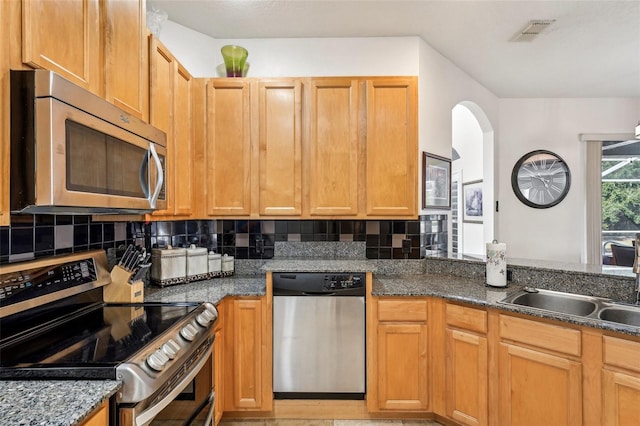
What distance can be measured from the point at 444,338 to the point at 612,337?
33.2 inches

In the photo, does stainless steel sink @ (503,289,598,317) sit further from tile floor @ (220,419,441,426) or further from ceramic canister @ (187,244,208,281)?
ceramic canister @ (187,244,208,281)

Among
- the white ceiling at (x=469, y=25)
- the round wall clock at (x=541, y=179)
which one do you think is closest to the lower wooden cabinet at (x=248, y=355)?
the white ceiling at (x=469, y=25)

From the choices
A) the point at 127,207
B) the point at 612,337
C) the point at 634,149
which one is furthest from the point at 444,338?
the point at 634,149

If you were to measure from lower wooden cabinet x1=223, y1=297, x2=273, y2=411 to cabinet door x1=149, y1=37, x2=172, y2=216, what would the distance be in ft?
2.65

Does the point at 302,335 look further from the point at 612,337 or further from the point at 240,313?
the point at 612,337

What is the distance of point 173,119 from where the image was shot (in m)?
2.10

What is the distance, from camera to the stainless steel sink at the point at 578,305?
1.73 meters

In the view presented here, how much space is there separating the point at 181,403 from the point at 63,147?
1097 mm

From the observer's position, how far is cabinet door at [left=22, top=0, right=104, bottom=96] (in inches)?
40.1

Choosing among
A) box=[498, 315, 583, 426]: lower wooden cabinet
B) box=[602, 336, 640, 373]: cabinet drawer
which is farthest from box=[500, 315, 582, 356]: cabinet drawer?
box=[602, 336, 640, 373]: cabinet drawer

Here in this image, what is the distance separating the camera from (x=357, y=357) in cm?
217

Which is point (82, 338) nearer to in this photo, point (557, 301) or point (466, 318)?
point (466, 318)

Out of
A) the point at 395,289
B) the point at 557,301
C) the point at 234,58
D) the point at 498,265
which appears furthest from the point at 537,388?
the point at 234,58

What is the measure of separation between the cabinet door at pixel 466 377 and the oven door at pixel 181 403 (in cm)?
145
